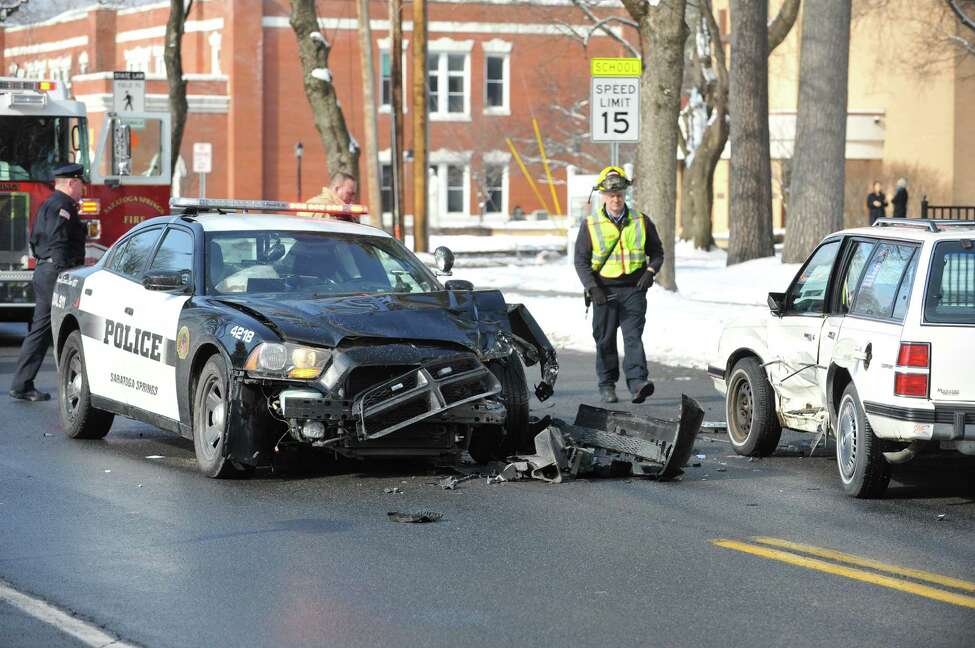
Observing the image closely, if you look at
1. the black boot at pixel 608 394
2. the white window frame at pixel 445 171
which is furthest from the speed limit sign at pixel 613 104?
the white window frame at pixel 445 171

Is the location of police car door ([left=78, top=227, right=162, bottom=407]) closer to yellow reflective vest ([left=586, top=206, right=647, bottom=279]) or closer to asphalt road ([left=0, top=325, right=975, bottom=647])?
asphalt road ([left=0, top=325, right=975, bottom=647])

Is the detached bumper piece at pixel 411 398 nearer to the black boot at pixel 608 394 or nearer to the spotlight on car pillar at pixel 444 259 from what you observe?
the spotlight on car pillar at pixel 444 259

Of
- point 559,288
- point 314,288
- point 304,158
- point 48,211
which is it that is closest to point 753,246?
point 559,288

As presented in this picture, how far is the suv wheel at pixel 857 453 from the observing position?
9.30 meters

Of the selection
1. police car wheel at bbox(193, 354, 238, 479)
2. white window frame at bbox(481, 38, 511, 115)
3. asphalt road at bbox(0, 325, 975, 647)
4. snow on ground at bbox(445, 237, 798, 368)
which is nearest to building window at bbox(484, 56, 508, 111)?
white window frame at bbox(481, 38, 511, 115)

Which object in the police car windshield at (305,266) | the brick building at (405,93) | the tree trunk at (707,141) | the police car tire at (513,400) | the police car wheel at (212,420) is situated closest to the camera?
the police car wheel at (212,420)

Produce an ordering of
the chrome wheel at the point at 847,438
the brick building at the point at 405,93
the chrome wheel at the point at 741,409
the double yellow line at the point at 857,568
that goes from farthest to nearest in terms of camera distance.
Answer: the brick building at the point at 405,93
the chrome wheel at the point at 741,409
the chrome wheel at the point at 847,438
the double yellow line at the point at 857,568

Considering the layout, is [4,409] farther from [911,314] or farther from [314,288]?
[911,314]

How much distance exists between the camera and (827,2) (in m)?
27.3

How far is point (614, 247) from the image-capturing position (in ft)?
47.2

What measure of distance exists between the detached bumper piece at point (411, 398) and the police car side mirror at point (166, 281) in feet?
6.04

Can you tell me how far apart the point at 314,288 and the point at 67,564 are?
3531mm

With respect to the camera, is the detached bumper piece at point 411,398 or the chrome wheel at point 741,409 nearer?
the detached bumper piece at point 411,398

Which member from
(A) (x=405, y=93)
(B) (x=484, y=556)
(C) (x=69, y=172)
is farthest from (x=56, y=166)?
(A) (x=405, y=93)
